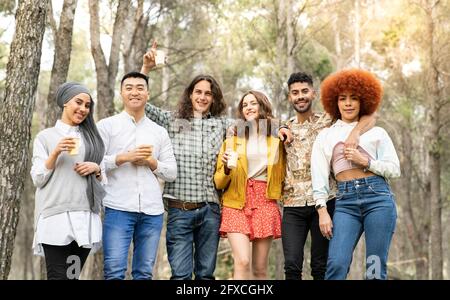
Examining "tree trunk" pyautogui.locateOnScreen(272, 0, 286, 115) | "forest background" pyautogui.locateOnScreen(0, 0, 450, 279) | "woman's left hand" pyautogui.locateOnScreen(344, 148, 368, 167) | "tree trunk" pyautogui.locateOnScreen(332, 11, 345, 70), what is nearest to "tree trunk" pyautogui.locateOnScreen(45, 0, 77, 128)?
"forest background" pyautogui.locateOnScreen(0, 0, 450, 279)

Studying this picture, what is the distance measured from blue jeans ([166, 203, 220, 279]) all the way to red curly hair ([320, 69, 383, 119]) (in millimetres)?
1367

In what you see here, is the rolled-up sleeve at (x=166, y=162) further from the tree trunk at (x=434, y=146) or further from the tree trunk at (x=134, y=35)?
the tree trunk at (x=434, y=146)

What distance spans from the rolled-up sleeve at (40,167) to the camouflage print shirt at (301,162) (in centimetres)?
203

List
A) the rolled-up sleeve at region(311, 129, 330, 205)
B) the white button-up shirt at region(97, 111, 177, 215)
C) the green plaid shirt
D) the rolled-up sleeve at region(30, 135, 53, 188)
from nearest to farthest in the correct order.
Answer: the rolled-up sleeve at region(30, 135, 53, 188) < the rolled-up sleeve at region(311, 129, 330, 205) < the white button-up shirt at region(97, 111, 177, 215) < the green plaid shirt

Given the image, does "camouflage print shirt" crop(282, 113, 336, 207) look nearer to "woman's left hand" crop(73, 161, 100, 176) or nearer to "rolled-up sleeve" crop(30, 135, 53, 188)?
"woman's left hand" crop(73, 161, 100, 176)

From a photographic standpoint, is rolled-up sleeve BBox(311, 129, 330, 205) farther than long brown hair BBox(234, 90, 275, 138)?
No

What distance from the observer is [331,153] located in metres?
5.43

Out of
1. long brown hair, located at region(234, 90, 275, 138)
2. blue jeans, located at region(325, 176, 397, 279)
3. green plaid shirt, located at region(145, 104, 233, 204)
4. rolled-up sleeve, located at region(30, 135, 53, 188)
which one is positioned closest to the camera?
rolled-up sleeve, located at region(30, 135, 53, 188)

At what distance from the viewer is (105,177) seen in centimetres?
541

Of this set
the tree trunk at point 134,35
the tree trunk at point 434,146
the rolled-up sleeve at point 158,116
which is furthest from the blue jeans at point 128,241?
the tree trunk at point 434,146

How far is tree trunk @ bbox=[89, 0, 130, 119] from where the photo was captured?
1065 centimetres

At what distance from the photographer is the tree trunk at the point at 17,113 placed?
637cm

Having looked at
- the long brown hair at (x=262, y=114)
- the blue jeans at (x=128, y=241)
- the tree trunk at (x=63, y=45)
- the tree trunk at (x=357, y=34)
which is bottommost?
the blue jeans at (x=128, y=241)
